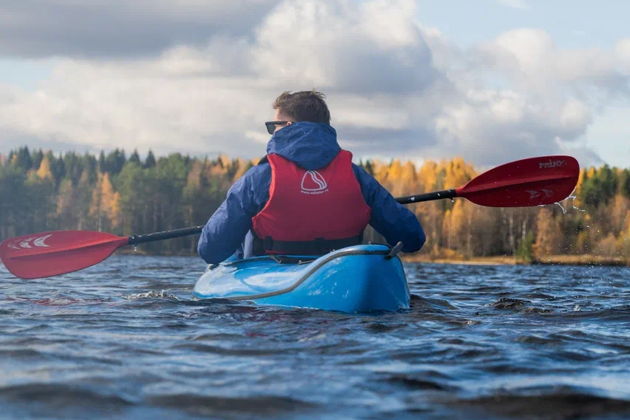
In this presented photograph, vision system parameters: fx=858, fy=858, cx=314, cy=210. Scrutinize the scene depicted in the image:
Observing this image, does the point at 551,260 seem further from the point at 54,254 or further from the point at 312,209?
the point at 312,209

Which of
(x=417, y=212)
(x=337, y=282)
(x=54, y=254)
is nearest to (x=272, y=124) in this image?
(x=337, y=282)

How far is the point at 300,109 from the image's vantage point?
6672 millimetres

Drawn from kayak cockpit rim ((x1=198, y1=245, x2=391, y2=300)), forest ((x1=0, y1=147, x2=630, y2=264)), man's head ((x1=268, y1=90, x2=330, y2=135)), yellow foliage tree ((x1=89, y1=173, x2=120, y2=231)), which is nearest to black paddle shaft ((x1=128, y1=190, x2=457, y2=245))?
man's head ((x1=268, y1=90, x2=330, y2=135))

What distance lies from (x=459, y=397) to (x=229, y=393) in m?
0.88

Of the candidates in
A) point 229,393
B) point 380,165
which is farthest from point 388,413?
point 380,165

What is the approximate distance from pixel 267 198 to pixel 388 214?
3.19 feet

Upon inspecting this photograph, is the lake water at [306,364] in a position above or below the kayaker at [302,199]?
below

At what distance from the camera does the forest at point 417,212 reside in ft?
202

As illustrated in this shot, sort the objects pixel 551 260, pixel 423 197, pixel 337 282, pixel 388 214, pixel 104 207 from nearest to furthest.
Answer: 1. pixel 337 282
2. pixel 388 214
3. pixel 423 197
4. pixel 551 260
5. pixel 104 207

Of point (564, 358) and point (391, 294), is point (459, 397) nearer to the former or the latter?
point (564, 358)

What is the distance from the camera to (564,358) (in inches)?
166

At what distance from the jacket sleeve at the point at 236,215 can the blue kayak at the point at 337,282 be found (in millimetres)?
362

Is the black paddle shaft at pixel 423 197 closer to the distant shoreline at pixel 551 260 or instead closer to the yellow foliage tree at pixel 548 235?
the distant shoreline at pixel 551 260

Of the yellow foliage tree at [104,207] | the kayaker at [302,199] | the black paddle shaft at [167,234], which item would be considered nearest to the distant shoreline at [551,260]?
the yellow foliage tree at [104,207]
